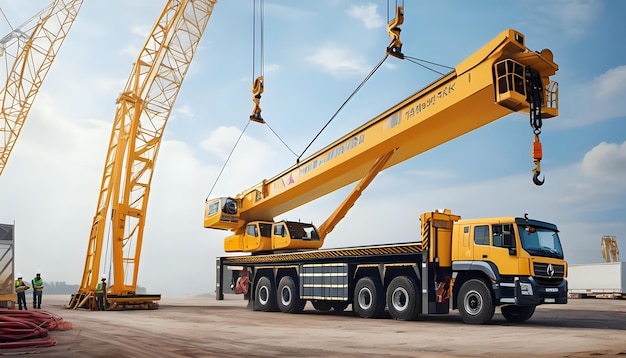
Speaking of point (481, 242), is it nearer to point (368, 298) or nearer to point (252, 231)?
point (368, 298)

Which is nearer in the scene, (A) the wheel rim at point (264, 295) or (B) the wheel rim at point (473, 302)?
(B) the wheel rim at point (473, 302)

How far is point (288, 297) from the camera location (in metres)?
19.3

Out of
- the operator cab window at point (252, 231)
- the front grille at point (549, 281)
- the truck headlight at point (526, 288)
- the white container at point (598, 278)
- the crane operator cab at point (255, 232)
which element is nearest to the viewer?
the truck headlight at point (526, 288)

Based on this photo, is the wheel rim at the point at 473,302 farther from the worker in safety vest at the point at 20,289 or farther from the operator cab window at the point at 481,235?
the worker in safety vest at the point at 20,289

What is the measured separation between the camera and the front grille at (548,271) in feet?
45.3

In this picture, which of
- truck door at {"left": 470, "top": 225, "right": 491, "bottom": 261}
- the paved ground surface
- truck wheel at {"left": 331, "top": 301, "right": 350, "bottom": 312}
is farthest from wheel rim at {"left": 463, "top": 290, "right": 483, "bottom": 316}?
truck wheel at {"left": 331, "top": 301, "right": 350, "bottom": 312}

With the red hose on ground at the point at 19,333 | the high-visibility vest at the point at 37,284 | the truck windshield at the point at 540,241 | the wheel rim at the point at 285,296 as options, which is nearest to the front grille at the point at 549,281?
the truck windshield at the point at 540,241

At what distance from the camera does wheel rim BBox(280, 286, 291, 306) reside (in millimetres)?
19284

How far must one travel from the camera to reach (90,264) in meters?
25.3

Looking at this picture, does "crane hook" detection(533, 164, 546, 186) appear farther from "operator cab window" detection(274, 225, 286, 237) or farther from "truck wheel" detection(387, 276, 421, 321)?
"operator cab window" detection(274, 225, 286, 237)

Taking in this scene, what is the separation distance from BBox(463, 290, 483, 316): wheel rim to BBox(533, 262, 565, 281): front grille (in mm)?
1406

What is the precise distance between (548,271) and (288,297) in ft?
27.7

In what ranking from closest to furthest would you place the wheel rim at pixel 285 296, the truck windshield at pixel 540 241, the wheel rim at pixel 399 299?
the truck windshield at pixel 540 241 < the wheel rim at pixel 399 299 < the wheel rim at pixel 285 296

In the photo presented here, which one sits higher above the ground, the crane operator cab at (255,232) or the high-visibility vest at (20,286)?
the crane operator cab at (255,232)
